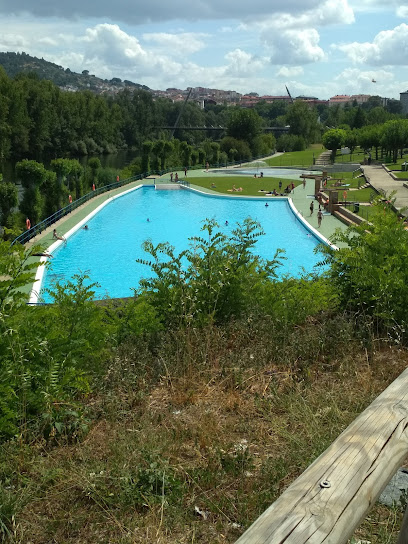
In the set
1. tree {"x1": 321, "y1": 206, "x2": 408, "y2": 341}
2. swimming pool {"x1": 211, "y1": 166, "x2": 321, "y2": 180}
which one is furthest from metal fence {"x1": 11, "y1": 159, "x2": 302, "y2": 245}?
tree {"x1": 321, "y1": 206, "x2": 408, "y2": 341}

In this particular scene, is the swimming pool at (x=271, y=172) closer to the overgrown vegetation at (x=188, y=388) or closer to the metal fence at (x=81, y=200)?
the metal fence at (x=81, y=200)

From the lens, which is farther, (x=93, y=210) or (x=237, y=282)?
(x=93, y=210)

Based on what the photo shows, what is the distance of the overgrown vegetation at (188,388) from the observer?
7.57 feet

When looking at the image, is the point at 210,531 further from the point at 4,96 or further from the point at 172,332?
the point at 4,96

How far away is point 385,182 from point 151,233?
66.6ft


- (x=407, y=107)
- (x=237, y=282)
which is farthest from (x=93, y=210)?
(x=407, y=107)

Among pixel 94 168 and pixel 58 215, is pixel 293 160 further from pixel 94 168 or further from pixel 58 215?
pixel 58 215

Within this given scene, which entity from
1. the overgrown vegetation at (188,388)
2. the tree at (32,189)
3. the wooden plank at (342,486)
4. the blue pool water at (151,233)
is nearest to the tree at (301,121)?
the blue pool water at (151,233)

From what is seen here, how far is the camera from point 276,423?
2.95 metres

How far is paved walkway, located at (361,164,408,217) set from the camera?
28731 millimetres

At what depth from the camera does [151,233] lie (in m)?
23.3

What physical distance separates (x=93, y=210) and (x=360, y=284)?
2349 centimetres

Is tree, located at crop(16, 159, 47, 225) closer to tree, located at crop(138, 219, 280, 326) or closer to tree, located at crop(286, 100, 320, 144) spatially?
tree, located at crop(138, 219, 280, 326)

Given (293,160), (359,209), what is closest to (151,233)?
(359,209)
